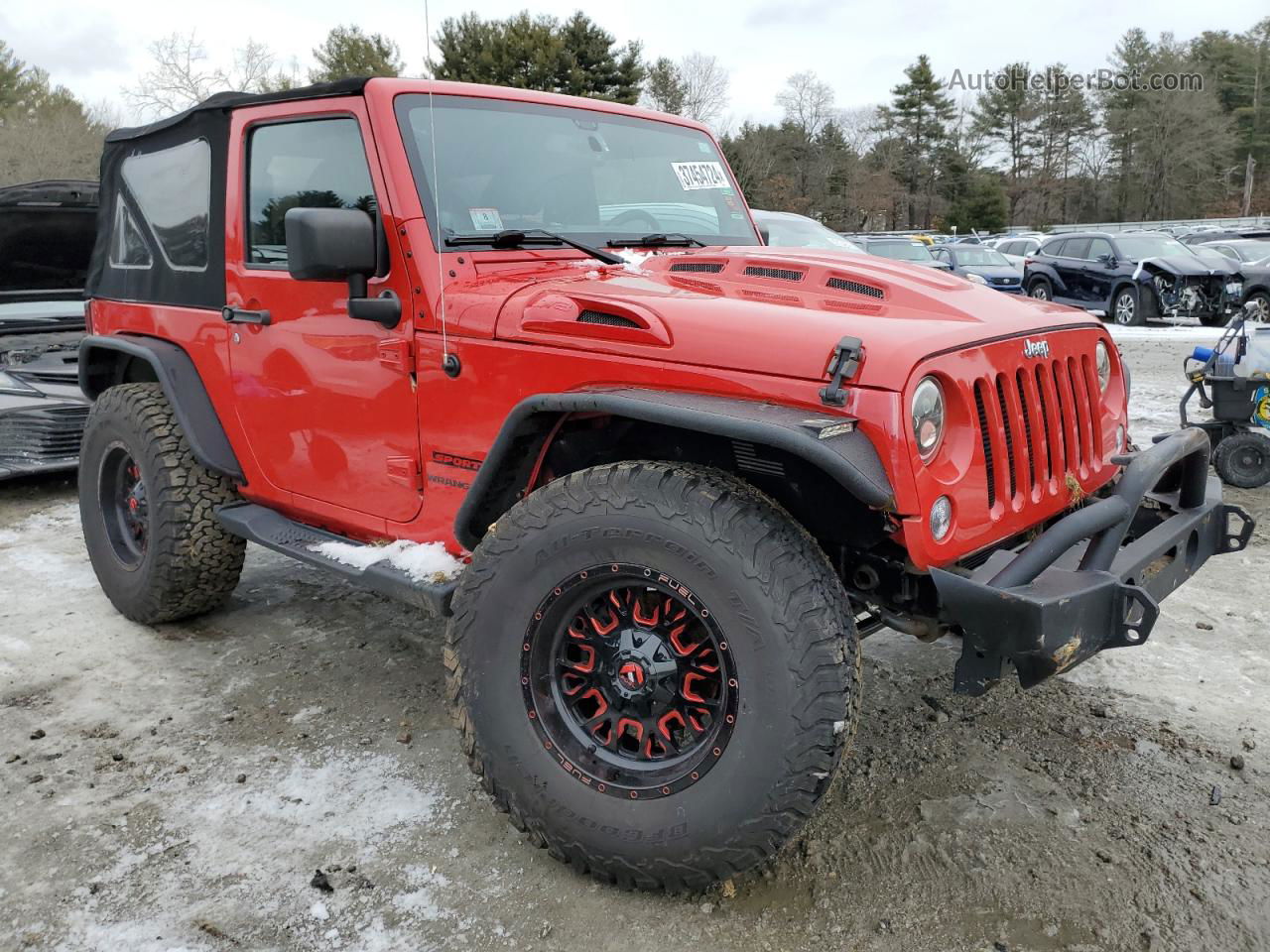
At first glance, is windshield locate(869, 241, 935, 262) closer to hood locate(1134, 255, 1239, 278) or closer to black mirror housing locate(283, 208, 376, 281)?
hood locate(1134, 255, 1239, 278)

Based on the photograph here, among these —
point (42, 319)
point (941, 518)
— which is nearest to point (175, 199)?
point (941, 518)

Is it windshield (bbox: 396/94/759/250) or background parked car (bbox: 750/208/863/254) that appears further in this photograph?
background parked car (bbox: 750/208/863/254)

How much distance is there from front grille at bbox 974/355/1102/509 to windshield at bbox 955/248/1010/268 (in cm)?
1873

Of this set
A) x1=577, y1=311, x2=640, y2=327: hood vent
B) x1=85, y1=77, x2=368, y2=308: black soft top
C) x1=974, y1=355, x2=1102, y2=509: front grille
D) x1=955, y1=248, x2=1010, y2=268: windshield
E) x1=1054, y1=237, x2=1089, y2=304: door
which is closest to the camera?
x1=974, y1=355, x2=1102, y2=509: front grille

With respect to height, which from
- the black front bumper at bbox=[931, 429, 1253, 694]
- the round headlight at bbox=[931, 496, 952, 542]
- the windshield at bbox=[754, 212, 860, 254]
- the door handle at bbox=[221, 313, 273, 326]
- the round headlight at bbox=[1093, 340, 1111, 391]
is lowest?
the black front bumper at bbox=[931, 429, 1253, 694]

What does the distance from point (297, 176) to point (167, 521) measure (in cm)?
147

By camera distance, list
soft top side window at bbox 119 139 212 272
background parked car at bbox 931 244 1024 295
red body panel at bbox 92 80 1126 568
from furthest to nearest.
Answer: background parked car at bbox 931 244 1024 295 → soft top side window at bbox 119 139 212 272 → red body panel at bbox 92 80 1126 568

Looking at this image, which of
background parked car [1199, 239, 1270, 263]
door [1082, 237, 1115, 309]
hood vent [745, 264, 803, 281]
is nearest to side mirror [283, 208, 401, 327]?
hood vent [745, 264, 803, 281]

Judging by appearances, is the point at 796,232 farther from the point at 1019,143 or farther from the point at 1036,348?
the point at 1019,143

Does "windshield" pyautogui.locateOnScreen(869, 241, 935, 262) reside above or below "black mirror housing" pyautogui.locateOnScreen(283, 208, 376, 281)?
above

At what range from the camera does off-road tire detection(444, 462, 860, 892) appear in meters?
2.20

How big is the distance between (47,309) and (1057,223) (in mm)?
61276

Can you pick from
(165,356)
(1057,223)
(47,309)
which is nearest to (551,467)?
(165,356)

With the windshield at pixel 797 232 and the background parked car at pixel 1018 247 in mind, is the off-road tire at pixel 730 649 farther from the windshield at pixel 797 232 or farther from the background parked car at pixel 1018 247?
the background parked car at pixel 1018 247
